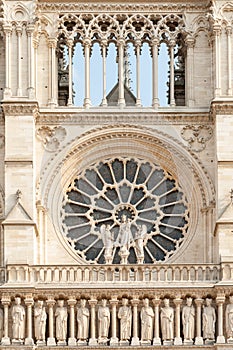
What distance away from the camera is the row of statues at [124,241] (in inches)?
1292

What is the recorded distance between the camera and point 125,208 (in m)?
33.8

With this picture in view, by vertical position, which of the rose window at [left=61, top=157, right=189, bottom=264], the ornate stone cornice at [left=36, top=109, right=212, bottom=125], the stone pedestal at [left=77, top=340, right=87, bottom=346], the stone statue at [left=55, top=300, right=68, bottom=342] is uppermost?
the ornate stone cornice at [left=36, top=109, right=212, bottom=125]

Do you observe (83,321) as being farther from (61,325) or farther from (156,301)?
(156,301)

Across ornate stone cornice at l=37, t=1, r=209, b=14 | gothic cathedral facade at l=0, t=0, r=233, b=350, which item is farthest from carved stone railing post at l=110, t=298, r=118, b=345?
ornate stone cornice at l=37, t=1, r=209, b=14

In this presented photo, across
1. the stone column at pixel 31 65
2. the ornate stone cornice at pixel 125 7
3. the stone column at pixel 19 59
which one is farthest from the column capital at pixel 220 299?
the ornate stone cornice at pixel 125 7

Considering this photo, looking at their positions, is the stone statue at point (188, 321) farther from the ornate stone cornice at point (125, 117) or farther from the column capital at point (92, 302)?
the ornate stone cornice at point (125, 117)

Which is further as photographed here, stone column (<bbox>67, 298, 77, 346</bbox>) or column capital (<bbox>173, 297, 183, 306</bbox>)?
column capital (<bbox>173, 297, 183, 306</bbox>)

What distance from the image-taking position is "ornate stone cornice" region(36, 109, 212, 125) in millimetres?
33844

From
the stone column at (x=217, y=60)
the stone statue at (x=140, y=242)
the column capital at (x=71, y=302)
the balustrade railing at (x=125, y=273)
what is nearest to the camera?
the column capital at (x=71, y=302)

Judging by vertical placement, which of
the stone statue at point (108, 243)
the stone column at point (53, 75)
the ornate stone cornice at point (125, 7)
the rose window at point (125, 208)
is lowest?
the stone statue at point (108, 243)

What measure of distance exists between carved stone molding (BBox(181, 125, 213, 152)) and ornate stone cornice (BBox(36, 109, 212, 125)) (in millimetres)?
95

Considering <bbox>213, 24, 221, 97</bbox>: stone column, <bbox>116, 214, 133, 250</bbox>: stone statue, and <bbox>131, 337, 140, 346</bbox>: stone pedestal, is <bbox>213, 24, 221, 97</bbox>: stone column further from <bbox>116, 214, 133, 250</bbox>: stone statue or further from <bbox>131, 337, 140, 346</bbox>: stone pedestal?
<bbox>131, 337, 140, 346</bbox>: stone pedestal

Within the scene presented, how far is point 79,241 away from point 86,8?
12.5 ft

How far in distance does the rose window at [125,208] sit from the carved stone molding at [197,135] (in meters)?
0.63
